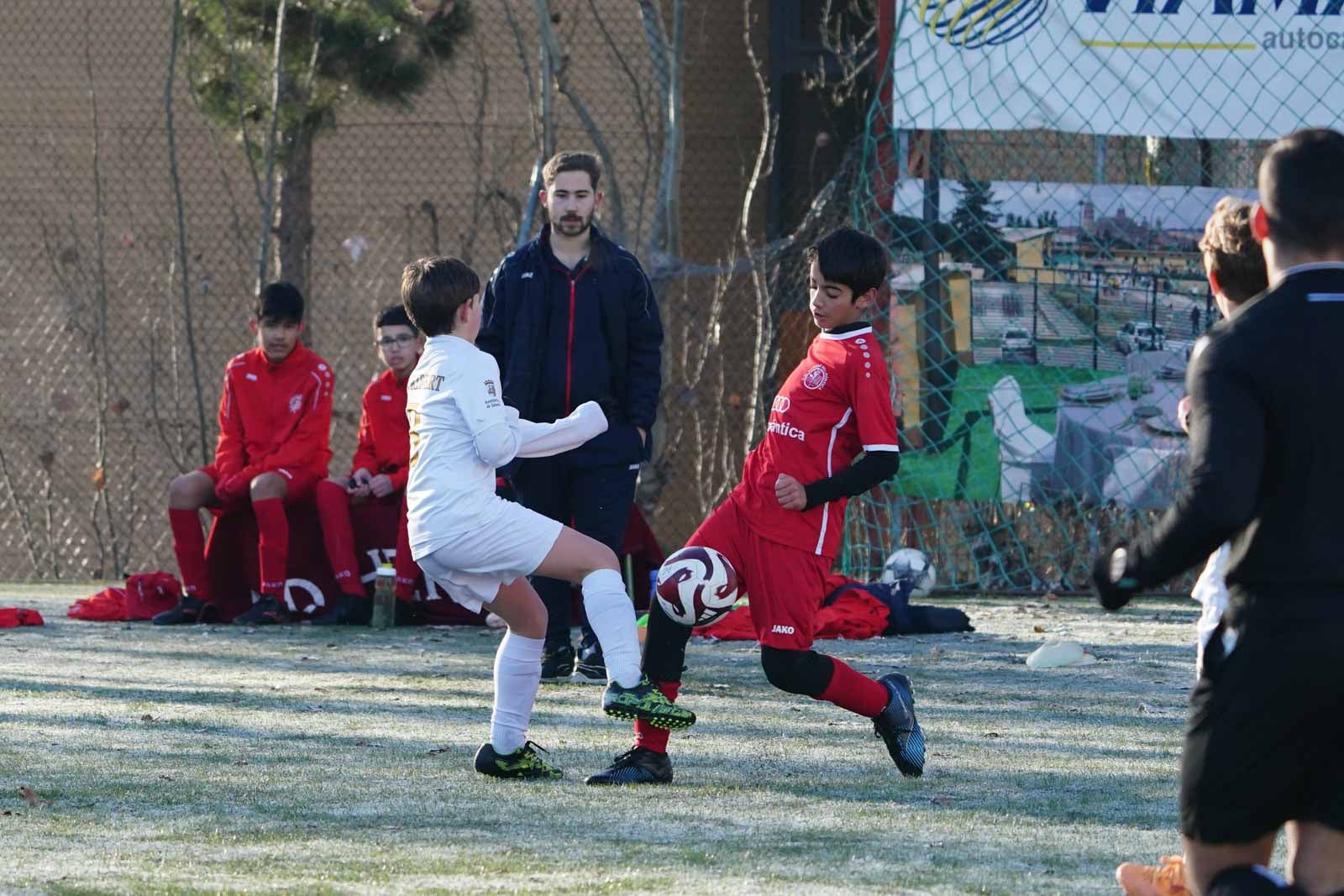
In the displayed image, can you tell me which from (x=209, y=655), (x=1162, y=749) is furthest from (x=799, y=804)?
(x=209, y=655)

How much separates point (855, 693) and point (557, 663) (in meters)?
2.14

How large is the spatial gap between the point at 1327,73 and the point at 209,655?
21.0ft

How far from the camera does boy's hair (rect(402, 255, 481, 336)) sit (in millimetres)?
4461

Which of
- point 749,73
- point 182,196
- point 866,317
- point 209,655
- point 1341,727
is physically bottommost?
point 209,655

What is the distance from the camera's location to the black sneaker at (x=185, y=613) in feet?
27.8

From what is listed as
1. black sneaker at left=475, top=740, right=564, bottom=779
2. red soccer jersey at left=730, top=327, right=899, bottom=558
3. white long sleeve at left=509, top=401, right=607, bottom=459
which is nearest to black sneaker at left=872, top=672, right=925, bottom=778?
red soccer jersey at left=730, top=327, right=899, bottom=558

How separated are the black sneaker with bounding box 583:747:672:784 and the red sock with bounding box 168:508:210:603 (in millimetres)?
4556

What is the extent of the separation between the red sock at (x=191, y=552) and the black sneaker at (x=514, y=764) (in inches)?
172

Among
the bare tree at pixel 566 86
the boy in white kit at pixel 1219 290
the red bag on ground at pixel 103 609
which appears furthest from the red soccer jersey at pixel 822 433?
the bare tree at pixel 566 86

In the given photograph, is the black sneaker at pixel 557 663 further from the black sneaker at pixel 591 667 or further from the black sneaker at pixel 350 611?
the black sneaker at pixel 350 611

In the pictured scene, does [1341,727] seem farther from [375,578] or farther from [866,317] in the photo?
[866,317]

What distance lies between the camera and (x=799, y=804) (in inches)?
165

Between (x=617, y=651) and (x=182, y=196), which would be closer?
(x=617, y=651)

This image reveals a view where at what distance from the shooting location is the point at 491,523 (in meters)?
4.38
